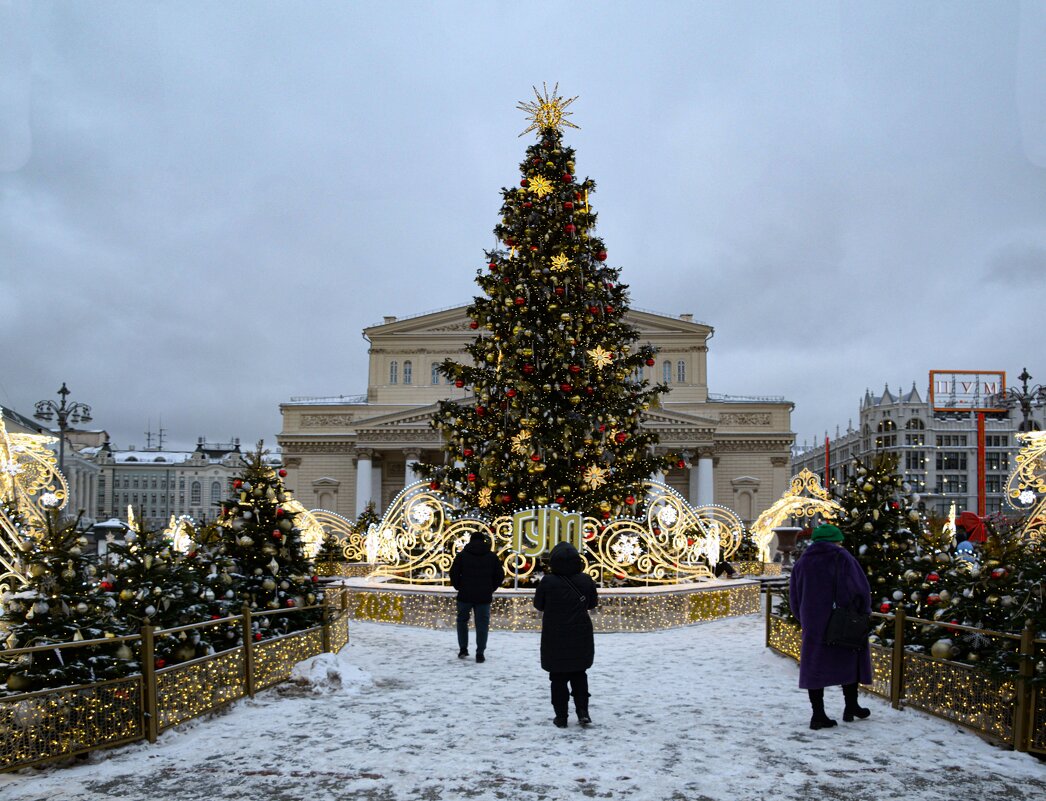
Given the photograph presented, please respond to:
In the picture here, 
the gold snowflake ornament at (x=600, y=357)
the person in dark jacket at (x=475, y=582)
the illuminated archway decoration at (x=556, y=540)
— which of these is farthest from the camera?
the gold snowflake ornament at (x=600, y=357)

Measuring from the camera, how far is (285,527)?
9258mm

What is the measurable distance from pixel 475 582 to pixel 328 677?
2.18 meters

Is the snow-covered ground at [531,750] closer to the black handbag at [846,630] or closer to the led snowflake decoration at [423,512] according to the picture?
the black handbag at [846,630]

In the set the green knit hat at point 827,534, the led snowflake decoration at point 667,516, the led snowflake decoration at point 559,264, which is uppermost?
the led snowflake decoration at point 559,264

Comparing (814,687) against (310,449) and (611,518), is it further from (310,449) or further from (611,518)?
(310,449)

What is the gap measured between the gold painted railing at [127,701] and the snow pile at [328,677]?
0.43 metres

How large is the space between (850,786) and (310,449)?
4563cm

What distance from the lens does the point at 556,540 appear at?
1249 centimetres

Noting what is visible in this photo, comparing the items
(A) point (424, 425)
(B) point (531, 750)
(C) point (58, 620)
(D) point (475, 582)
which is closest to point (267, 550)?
(D) point (475, 582)

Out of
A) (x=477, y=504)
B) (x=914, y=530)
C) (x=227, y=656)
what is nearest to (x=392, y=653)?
(x=227, y=656)

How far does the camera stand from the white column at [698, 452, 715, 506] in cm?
4472

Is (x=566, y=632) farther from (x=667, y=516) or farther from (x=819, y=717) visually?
(x=667, y=516)

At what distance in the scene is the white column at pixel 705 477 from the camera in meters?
44.7

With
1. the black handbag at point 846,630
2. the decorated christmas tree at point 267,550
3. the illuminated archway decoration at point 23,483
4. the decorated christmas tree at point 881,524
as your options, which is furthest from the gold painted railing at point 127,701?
the decorated christmas tree at point 881,524
